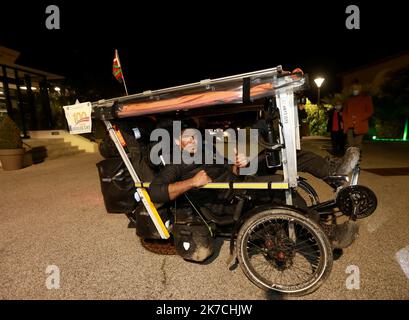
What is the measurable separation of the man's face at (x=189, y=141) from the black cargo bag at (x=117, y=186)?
33.6 inches

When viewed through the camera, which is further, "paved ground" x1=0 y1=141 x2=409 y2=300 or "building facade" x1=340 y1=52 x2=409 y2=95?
"building facade" x1=340 y1=52 x2=409 y2=95

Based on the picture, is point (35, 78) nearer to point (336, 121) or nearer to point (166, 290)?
point (336, 121)

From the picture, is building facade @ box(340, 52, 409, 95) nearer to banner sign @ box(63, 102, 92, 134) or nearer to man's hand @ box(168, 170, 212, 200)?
man's hand @ box(168, 170, 212, 200)

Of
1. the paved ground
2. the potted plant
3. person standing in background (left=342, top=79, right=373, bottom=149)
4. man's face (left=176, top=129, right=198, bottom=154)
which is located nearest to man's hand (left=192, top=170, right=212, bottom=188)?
man's face (left=176, top=129, right=198, bottom=154)

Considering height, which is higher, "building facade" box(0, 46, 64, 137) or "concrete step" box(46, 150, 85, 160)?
"building facade" box(0, 46, 64, 137)

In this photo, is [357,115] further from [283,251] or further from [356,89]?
[283,251]

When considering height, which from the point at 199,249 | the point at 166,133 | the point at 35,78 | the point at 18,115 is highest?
the point at 35,78

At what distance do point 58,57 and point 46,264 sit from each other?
18305 mm

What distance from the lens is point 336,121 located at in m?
9.20

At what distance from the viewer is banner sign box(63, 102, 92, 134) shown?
2.54 metres

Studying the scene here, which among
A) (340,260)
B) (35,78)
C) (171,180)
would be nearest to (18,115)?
(35,78)

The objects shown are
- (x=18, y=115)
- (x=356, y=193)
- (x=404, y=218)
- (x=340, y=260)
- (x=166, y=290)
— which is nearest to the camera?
(x=166, y=290)

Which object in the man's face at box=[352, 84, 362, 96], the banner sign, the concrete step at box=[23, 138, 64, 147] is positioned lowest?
the concrete step at box=[23, 138, 64, 147]

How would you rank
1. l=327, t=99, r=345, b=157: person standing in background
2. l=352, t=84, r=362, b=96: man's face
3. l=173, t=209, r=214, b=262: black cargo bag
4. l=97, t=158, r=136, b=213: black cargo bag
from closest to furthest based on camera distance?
1. l=173, t=209, r=214, b=262: black cargo bag
2. l=97, t=158, r=136, b=213: black cargo bag
3. l=352, t=84, r=362, b=96: man's face
4. l=327, t=99, r=345, b=157: person standing in background
